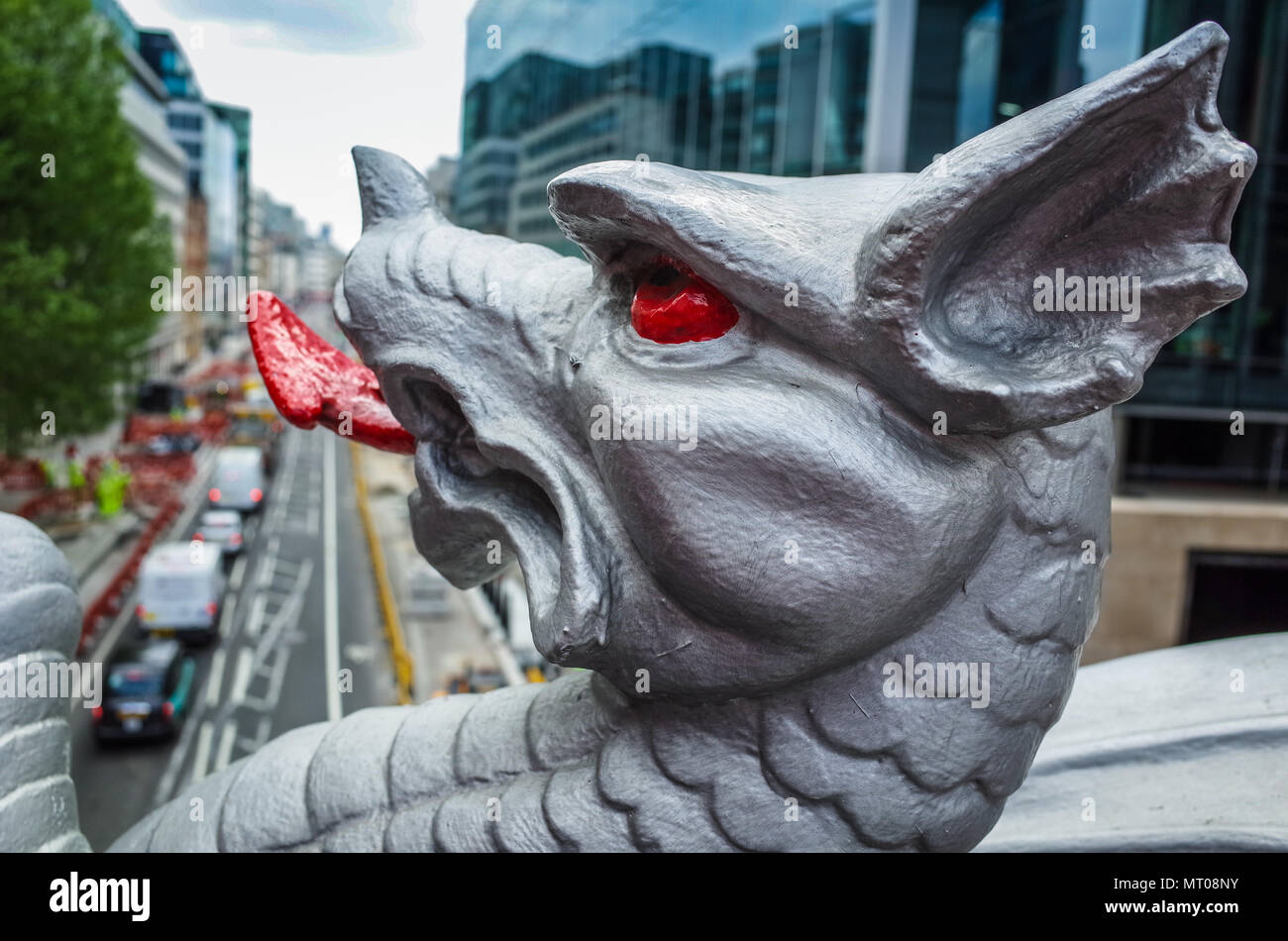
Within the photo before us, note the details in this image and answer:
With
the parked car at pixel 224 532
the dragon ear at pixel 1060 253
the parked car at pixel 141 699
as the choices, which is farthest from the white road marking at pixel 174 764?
the dragon ear at pixel 1060 253

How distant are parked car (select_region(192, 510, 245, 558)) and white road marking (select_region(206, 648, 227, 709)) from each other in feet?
17.5

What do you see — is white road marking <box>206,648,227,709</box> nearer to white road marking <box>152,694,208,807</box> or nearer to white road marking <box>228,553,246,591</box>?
white road marking <box>152,694,208,807</box>

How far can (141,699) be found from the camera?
11391 millimetres

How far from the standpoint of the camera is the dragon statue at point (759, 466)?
1667mm

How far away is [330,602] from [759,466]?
56.1 feet

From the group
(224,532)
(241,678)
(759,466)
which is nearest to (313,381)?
(759,466)

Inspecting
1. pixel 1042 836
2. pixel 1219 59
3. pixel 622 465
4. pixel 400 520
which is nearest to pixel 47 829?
pixel 622 465

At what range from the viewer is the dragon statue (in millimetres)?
1667

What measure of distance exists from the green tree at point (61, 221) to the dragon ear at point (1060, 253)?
14210 millimetres

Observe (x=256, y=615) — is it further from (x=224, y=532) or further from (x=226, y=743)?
(x=226, y=743)

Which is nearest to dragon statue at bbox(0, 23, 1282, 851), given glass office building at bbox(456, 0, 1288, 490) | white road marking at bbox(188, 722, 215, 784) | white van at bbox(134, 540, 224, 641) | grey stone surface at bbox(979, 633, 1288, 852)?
grey stone surface at bbox(979, 633, 1288, 852)

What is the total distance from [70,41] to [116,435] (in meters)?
17.2

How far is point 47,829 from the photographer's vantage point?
7.18 feet
